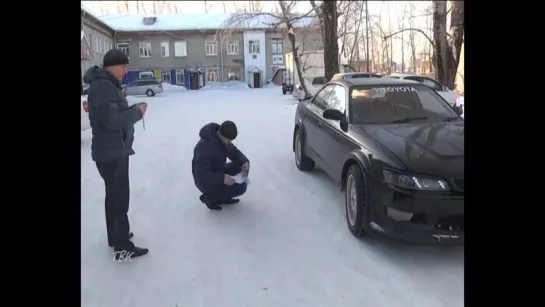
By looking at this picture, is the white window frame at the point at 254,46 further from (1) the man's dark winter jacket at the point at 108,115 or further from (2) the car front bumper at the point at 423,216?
(2) the car front bumper at the point at 423,216

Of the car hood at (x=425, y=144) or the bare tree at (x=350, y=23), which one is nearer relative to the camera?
the car hood at (x=425, y=144)

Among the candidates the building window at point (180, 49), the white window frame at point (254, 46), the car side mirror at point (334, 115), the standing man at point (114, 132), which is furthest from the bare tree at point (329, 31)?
the building window at point (180, 49)

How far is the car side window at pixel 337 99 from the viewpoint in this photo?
527 centimetres

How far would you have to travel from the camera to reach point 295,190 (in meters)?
5.79

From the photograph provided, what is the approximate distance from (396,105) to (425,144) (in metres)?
1.09

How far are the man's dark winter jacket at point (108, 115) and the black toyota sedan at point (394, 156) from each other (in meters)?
1.92

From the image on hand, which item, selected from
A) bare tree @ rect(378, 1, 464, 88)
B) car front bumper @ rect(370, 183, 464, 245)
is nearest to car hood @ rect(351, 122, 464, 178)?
car front bumper @ rect(370, 183, 464, 245)

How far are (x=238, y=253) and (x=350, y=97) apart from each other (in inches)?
85.5

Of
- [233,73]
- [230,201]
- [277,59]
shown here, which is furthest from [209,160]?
A: [233,73]

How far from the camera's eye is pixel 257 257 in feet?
12.8

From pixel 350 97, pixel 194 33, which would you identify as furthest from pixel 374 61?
pixel 194 33
